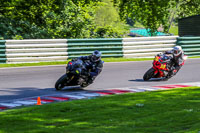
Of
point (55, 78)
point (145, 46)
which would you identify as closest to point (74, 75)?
point (55, 78)

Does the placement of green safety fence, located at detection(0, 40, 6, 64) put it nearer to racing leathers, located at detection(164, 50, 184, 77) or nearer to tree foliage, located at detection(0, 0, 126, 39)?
tree foliage, located at detection(0, 0, 126, 39)

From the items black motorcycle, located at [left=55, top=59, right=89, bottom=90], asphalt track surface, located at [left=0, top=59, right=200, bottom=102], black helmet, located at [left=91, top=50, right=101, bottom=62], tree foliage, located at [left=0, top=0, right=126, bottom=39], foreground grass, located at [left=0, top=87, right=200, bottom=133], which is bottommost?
asphalt track surface, located at [left=0, top=59, right=200, bottom=102]

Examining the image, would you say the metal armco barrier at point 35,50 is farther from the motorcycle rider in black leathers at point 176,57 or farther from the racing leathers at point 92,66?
the racing leathers at point 92,66

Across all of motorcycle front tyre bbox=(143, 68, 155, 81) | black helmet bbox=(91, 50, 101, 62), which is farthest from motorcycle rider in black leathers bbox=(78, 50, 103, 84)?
motorcycle front tyre bbox=(143, 68, 155, 81)

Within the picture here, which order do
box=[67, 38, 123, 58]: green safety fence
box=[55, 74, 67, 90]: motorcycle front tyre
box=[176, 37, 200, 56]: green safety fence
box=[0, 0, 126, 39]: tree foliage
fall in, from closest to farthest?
box=[55, 74, 67, 90]: motorcycle front tyre
box=[67, 38, 123, 58]: green safety fence
box=[176, 37, 200, 56]: green safety fence
box=[0, 0, 126, 39]: tree foliage

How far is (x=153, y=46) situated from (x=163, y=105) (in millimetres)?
12445

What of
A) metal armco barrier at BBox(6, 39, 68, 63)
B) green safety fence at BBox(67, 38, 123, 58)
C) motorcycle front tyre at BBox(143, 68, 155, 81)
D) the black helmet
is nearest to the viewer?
the black helmet

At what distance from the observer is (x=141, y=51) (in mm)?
20641

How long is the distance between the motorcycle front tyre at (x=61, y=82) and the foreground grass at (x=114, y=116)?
2237 millimetres

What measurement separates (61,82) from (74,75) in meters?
0.49

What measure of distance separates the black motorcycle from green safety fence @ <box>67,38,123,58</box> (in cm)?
704

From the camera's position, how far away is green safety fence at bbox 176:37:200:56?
2147cm

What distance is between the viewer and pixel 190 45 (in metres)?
21.6

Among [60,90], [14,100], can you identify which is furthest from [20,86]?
[14,100]
